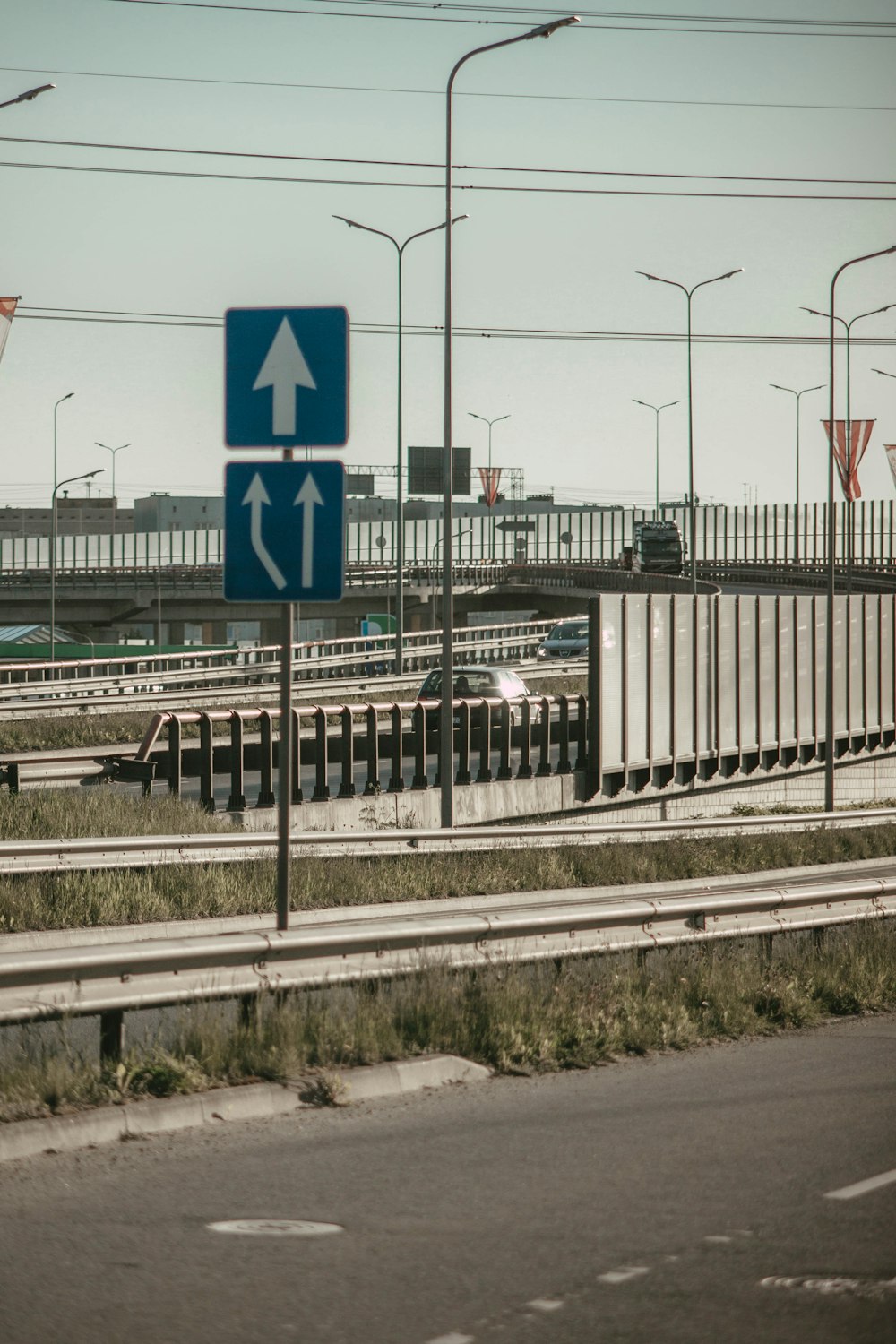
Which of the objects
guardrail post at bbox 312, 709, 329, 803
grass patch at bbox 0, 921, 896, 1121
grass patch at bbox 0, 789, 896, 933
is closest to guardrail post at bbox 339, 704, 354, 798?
guardrail post at bbox 312, 709, 329, 803

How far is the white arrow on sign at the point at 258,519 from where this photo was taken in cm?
834

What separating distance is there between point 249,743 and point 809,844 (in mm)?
8494

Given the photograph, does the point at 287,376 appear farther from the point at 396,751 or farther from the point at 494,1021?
the point at 396,751

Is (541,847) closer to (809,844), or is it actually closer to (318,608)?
(809,844)

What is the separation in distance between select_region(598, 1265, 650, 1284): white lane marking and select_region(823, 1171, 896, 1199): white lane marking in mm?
1174

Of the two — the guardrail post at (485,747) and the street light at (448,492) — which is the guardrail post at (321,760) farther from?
the guardrail post at (485,747)

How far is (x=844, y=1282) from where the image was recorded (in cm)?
497

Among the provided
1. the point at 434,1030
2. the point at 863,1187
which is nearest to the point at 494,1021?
the point at 434,1030

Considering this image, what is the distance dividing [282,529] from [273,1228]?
391 cm

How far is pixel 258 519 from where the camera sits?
329 inches

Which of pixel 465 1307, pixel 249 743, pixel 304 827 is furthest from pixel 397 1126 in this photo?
pixel 249 743

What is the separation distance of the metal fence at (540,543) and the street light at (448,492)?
258 ft

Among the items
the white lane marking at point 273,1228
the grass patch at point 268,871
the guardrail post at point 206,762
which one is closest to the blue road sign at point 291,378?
the white lane marking at point 273,1228

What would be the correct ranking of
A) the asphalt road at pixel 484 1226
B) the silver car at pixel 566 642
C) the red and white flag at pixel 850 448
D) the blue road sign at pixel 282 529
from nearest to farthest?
the asphalt road at pixel 484 1226 → the blue road sign at pixel 282 529 → the red and white flag at pixel 850 448 → the silver car at pixel 566 642
